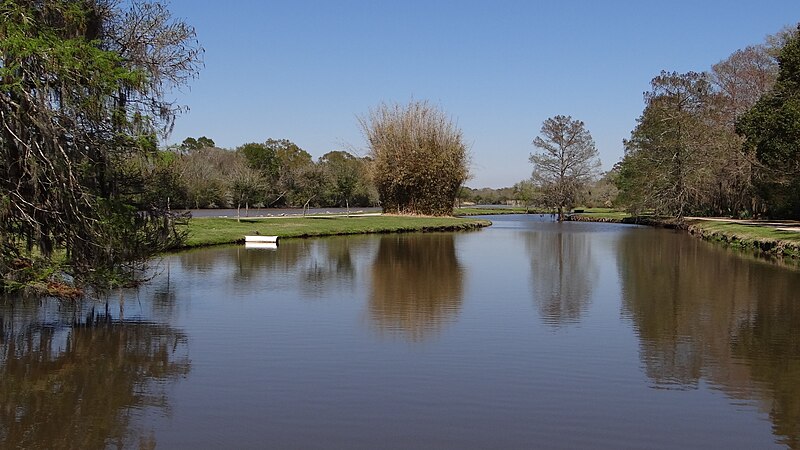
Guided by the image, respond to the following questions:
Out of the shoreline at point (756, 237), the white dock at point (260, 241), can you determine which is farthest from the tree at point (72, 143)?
the shoreline at point (756, 237)

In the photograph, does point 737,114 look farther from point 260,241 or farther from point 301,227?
point 260,241

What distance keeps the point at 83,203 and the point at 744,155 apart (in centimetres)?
5134

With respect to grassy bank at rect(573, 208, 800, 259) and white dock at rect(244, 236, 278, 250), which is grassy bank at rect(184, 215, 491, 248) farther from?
grassy bank at rect(573, 208, 800, 259)

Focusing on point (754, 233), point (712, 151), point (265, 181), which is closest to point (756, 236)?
point (754, 233)

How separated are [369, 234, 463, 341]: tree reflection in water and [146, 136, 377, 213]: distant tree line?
2890 cm

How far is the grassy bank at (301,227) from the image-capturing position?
37.9 m

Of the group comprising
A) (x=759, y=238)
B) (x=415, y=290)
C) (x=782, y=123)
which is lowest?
(x=415, y=290)

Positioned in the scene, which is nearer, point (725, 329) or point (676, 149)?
point (725, 329)

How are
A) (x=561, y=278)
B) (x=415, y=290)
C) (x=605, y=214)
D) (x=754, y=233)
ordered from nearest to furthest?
(x=415, y=290) < (x=561, y=278) < (x=754, y=233) < (x=605, y=214)

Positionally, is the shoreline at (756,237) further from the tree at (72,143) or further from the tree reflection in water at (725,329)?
the tree at (72,143)

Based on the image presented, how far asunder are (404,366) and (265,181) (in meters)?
80.1

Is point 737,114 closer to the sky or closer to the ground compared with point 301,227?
closer to the sky

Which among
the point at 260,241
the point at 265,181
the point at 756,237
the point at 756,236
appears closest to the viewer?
the point at 756,237

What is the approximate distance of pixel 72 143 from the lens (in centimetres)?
1261
